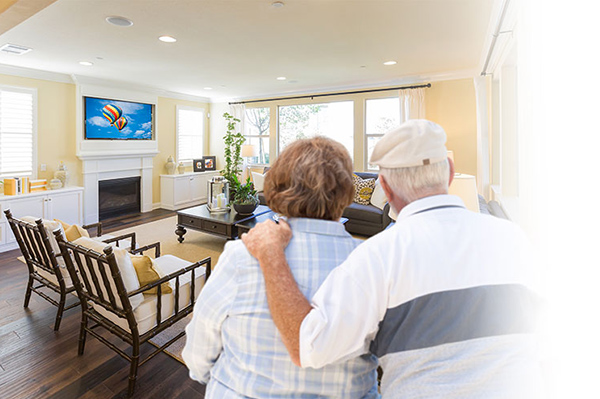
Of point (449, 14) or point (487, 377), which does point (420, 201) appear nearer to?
point (487, 377)

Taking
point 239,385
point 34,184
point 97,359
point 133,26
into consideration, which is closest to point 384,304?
point 239,385

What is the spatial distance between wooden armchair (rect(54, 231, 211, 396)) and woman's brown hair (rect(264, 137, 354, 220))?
50.8 inches

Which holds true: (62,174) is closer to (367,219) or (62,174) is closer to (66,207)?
(66,207)

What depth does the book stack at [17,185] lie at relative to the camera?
4574 millimetres

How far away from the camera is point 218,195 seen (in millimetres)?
4891

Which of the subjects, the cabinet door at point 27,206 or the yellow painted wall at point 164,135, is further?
the yellow painted wall at point 164,135

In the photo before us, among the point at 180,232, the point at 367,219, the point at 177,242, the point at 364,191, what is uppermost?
the point at 364,191

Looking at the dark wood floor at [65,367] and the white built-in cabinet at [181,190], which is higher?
the white built-in cabinet at [181,190]

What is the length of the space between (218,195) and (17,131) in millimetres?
3129

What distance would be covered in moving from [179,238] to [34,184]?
235 centimetres

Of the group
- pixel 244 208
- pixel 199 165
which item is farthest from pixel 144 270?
pixel 199 165

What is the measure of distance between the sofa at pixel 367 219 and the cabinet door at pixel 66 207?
429cm

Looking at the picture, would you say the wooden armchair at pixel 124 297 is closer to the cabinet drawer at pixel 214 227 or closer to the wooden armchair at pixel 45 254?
the wooden armchair at pixel 45 254

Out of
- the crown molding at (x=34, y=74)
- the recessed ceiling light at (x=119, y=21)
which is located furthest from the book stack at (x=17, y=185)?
the recessed ceiling light at (x=119, y=21)
